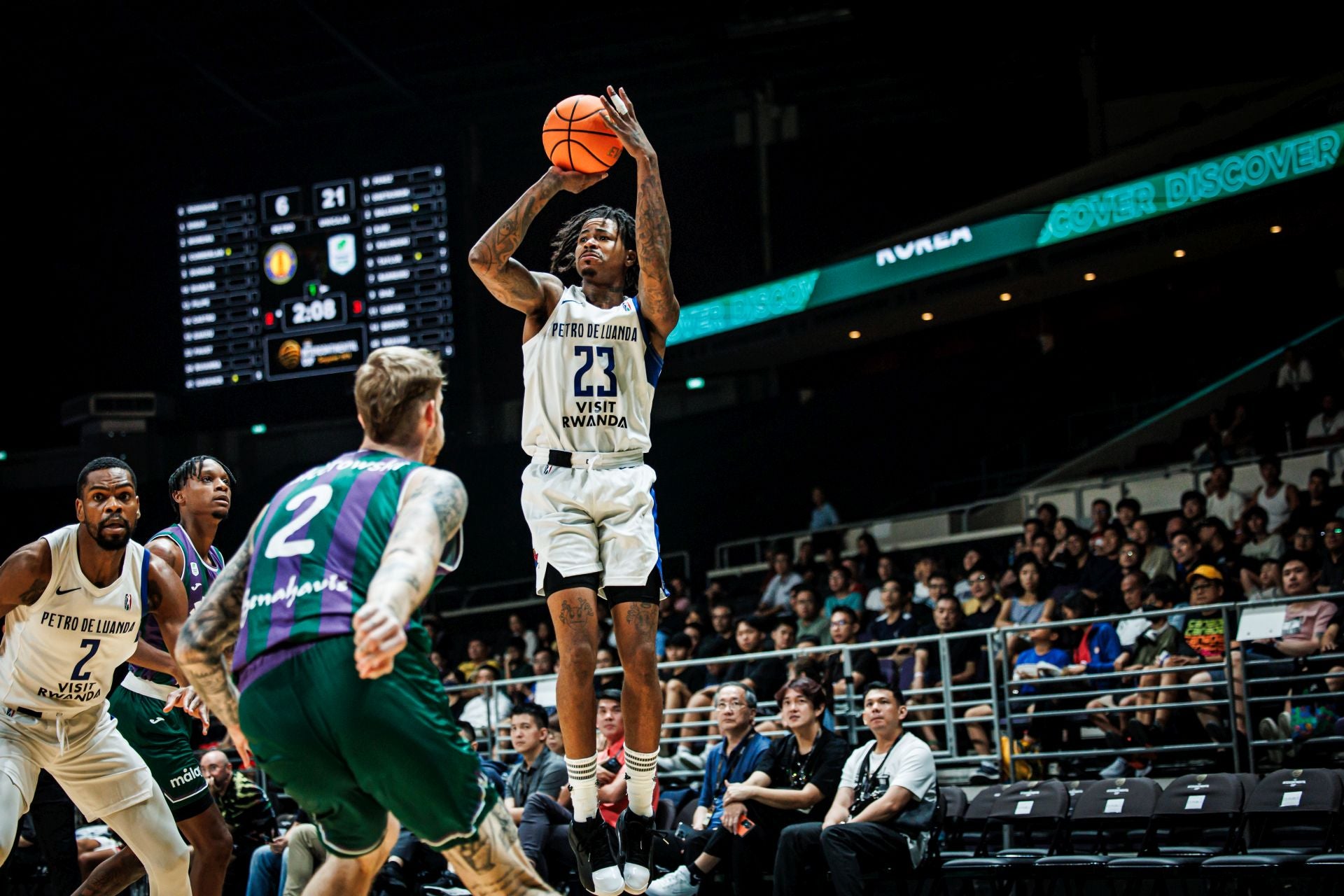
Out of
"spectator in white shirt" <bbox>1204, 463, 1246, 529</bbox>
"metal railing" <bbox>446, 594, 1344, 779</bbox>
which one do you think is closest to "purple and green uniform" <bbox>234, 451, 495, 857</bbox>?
"metal railing" <bbox>446, 594, 1344, 779</bbox>

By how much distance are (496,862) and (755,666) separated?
8276mm

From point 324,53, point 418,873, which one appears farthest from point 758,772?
point 324,53

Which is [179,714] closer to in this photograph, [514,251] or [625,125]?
[514,251]

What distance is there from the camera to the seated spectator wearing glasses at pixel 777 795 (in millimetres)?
9102

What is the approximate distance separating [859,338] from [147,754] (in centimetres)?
1669

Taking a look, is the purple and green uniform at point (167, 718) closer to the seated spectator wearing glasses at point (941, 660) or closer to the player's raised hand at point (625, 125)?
the player's raised hand at point (625, 125)

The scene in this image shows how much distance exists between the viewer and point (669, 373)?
71.9 ft

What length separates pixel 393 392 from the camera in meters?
4.13

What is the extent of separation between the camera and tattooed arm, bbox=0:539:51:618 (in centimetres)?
591

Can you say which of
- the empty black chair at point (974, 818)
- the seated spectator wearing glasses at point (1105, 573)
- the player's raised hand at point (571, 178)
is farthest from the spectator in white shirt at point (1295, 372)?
the player's raised hand at point (571, 178)

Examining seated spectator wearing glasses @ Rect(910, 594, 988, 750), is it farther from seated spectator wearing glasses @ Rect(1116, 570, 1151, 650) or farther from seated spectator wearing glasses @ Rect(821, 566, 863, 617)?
seated spectator wearing glasses @ Rect(821, 566, 863, 617)

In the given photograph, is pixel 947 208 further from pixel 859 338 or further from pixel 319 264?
pixel 319 264

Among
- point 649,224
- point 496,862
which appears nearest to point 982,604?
point 649,224

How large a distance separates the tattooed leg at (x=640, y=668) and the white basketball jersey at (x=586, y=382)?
734 mm
